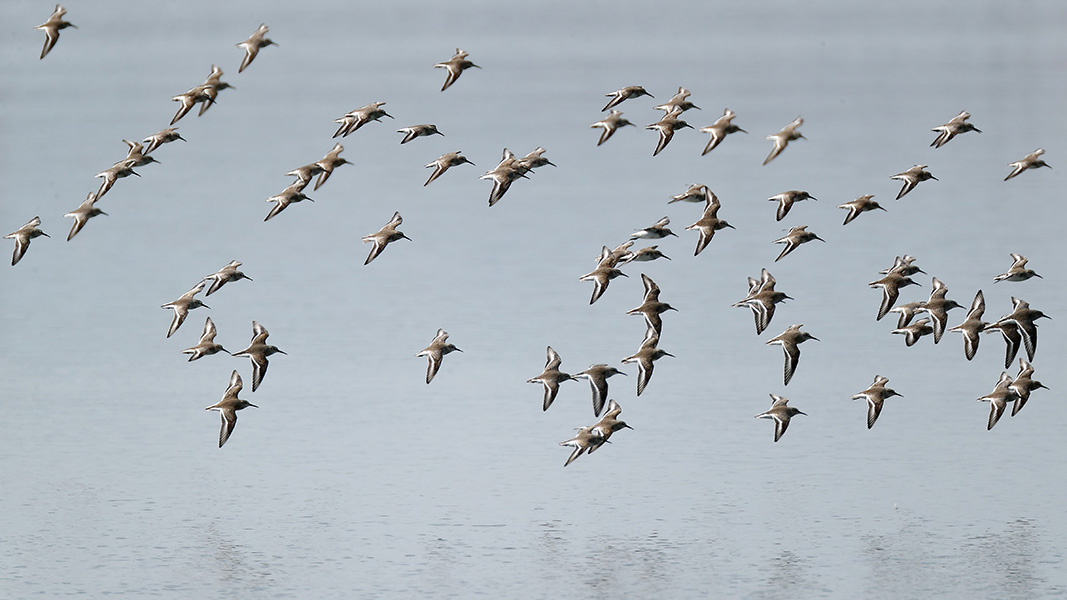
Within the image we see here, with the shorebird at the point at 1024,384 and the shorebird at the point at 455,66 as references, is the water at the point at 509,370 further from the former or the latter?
the shorebird at the point at 455,66

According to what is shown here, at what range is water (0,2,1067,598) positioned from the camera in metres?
27.3

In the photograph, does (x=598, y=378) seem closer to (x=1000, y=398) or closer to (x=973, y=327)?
(x=973, y=327)

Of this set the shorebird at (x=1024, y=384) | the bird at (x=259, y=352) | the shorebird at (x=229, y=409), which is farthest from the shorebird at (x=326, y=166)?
the shorebird at (x=1024, y=384)

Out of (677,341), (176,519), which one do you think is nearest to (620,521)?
(176,519)

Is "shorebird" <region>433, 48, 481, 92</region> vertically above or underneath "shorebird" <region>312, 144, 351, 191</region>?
above

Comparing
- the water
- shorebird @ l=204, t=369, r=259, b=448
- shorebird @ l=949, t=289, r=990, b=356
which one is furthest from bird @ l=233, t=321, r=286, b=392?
shorebird @ l=949, t=289, r=990, b=356

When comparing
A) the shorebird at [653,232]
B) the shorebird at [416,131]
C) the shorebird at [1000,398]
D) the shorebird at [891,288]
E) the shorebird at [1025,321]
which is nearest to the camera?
the shorebird at [1025,321]

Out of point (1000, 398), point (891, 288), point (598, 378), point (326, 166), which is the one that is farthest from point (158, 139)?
point (1000, 398)

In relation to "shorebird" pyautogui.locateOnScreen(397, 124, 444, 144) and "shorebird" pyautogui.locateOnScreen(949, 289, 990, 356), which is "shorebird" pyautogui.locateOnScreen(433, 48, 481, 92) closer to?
"shorebird" pyautogui.locateOnScreen(397, 124, 444, 144)

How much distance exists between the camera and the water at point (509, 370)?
27.3 metres

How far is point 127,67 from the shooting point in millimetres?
99688

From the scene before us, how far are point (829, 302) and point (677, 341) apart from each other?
4.74 meters

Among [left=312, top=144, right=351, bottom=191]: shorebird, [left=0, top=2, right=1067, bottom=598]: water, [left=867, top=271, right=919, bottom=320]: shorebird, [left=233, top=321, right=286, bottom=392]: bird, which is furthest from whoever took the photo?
[left=0, top=2, right=1067, bottom=598]: water

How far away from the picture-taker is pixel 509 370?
37906 mm
